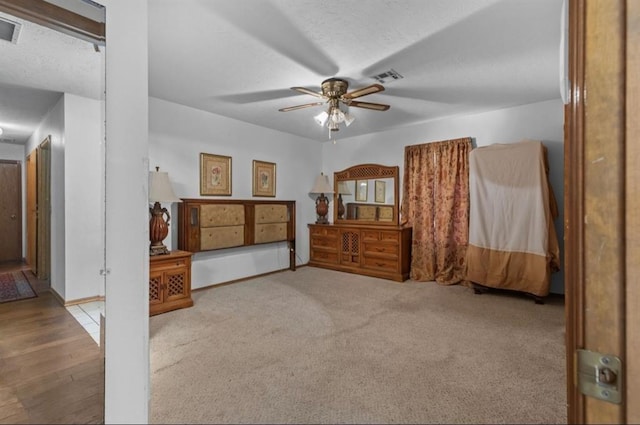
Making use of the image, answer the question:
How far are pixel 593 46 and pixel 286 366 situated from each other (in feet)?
6.90

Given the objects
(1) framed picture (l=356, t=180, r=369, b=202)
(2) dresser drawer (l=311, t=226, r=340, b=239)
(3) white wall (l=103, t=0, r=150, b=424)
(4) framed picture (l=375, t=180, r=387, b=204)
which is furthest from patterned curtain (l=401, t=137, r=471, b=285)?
(3) white wall (l=103, t=0, r=150, b=424)

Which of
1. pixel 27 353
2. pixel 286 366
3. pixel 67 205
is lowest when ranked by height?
pixel 286 366

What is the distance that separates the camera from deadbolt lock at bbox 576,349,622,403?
43 centimetres

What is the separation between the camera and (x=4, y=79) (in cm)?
158

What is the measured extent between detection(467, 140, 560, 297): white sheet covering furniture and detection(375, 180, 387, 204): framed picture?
1.43 metres

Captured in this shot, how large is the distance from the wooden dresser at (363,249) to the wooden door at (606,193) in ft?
13.0

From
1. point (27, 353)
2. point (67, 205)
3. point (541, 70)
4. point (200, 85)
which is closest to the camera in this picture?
point (67, 205)

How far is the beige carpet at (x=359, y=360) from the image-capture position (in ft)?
5.27

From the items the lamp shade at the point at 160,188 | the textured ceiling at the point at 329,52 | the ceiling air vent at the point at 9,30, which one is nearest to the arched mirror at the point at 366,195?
the textured ceiling at the point at 329,52

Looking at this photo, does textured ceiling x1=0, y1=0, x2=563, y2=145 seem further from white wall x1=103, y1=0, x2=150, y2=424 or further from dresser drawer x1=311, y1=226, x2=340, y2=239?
dresser drawer x1=311, y1=226, x2=340, y2=239

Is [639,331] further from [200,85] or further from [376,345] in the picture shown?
[200,85]

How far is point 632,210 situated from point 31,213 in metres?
2.71

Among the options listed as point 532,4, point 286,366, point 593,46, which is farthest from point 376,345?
point 532,4

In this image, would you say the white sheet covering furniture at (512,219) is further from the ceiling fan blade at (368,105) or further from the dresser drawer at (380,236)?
the ceiling fan blade at (368,105)
